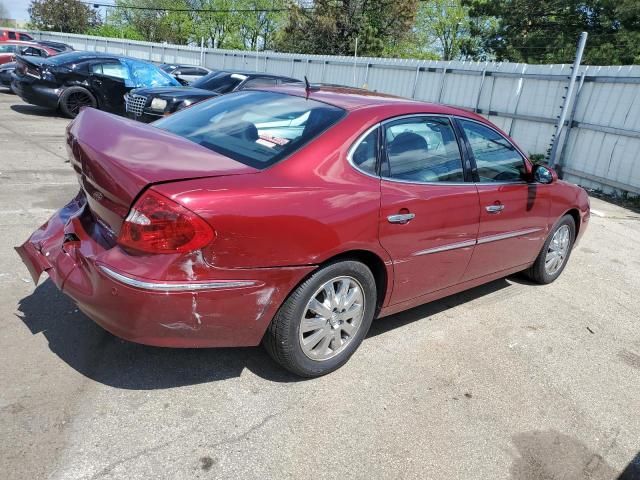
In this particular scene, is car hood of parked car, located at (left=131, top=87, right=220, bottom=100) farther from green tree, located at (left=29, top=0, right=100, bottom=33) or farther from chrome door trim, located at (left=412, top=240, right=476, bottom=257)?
green tree, located at (left=29, top=0, right=100, bottom=33)

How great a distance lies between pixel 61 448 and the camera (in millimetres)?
2416

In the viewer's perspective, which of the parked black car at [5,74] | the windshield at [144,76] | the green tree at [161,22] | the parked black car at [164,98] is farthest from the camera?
the green tree at [161,22]

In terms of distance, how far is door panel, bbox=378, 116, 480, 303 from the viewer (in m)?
3.23

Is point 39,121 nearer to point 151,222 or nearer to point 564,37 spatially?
point 151,222

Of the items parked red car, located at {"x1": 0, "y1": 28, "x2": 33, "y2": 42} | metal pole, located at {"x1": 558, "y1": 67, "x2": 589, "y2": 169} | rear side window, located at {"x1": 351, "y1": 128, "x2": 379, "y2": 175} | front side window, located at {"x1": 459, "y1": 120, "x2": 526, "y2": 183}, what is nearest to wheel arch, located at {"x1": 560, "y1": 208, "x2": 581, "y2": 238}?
front side window, located at {"x1": 459, "y1": 120, "x2": 526, "y2": 183}

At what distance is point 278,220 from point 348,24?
4404 cm

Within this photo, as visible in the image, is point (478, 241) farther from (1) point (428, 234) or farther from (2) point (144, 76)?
(2) point (144, 76)

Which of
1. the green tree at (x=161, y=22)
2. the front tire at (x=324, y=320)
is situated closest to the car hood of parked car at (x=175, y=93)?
the front tire at (x=324, y=320)

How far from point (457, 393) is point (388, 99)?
194 cm

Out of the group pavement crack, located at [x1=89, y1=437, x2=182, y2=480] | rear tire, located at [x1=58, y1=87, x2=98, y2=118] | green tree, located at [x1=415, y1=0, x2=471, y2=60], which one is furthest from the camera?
green tree, located at [x1=415, y1=0, x2=471, y2=60]

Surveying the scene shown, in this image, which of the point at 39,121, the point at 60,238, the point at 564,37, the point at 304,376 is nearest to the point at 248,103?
the point at 60,238

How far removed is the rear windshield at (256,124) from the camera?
303cm

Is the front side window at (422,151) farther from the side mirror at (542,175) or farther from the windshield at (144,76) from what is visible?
the windshield at (144,76)

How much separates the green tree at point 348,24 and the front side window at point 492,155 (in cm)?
4093
